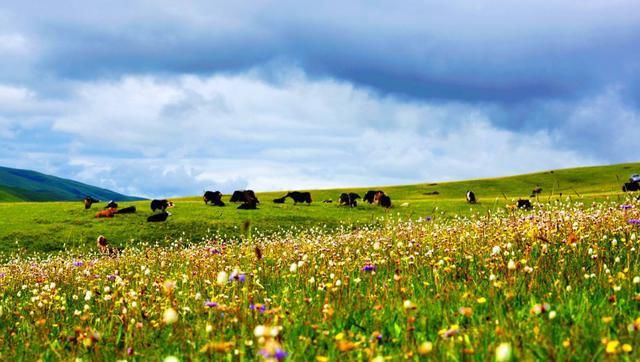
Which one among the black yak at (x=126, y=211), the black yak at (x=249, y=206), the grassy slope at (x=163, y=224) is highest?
the black yak at (x=249, y=206)

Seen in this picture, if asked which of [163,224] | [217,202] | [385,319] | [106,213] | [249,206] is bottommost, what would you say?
[163,224]

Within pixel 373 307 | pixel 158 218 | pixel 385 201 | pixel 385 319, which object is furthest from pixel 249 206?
pixel 385 319

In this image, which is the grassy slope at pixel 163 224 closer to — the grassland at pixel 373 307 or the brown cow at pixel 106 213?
the brown cow at pixel 106 213

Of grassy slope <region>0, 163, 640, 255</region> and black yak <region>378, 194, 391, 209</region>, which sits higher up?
black yak <region>378, 194, 391, 209</region>

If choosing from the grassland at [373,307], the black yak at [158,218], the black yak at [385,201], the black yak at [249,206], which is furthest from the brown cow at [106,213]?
the grassland at [373,307]

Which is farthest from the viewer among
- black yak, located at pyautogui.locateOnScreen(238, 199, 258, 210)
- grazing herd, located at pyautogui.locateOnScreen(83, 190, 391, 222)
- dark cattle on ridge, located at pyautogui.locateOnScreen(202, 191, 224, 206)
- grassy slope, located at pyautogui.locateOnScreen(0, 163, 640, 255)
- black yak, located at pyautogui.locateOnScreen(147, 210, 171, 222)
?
dark cattle on ridge, located at pyautogui.locateOnScreen(202, 191, 224, 206)

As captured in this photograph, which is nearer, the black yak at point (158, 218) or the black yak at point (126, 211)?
the black yak at point (158, 218)

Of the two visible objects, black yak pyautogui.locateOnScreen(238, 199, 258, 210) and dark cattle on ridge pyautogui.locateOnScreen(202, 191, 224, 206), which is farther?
dark cattle on ridge pyautogui.locateOnScreen(202, 191, 224, 206)

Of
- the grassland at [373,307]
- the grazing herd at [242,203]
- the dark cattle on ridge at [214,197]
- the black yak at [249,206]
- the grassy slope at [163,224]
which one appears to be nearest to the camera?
the grassland at [373,307]

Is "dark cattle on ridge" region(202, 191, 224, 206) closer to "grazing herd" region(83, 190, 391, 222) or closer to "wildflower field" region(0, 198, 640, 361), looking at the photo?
"grazing herd" region(83, 190, 391, 222)

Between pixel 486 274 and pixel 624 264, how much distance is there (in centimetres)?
219

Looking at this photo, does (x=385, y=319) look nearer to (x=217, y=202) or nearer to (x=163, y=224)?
(x=163, y=224)

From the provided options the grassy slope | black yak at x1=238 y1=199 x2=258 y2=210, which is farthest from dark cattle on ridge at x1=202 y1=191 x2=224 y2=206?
black yak at x1=238 y1=199 x2=258 y2=210

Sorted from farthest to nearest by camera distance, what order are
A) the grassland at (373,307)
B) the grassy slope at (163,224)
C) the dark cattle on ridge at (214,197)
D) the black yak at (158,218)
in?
1. the dark cattle on ridge at (214,197)
2. the black yak at (158,218)
3. the grassy slope at (163,224)
4. the grassland at (373,307)
